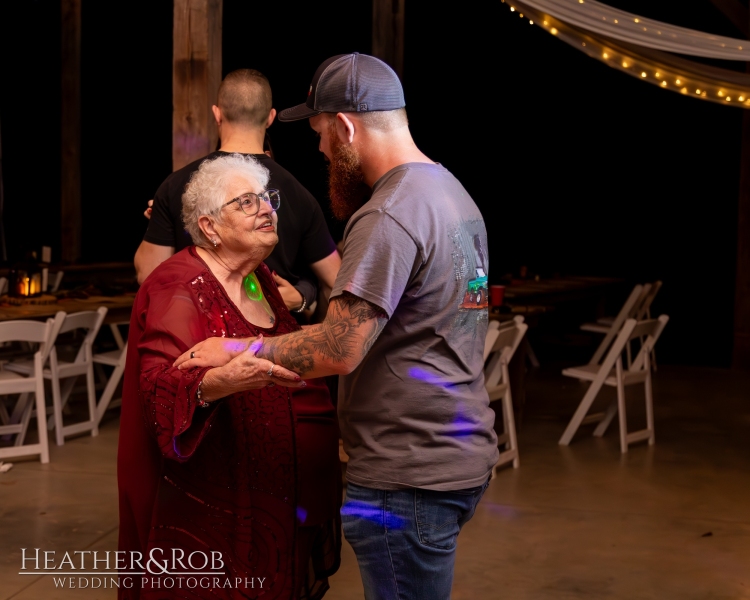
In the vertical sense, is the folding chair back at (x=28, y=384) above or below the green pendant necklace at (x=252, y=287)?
below

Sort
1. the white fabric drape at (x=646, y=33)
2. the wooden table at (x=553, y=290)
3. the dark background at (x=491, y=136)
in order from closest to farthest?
1. the white fabric drape at (x=646, y=33)
2. the wooden table at (x=553, y=290)
3. the dark background at (x=491, y=136)

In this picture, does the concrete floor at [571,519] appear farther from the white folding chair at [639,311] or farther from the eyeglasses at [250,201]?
the white folding chair at [639,311]

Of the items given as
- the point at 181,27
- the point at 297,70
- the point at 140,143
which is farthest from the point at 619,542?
the point at 140,143

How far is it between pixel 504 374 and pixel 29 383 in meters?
2.41

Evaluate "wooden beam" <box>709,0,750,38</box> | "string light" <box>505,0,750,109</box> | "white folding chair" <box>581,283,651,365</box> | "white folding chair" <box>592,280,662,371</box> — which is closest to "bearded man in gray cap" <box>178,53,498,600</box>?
"string light" <box>505,0,750,109</box>

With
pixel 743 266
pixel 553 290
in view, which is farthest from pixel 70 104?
pixel 743 266

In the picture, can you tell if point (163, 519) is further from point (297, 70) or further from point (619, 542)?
point (297, 70)

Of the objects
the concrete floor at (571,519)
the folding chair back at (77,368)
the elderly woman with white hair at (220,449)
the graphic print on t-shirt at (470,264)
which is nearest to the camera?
the graphic print on t-shirt at (470,264)

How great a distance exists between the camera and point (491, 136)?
1098cm

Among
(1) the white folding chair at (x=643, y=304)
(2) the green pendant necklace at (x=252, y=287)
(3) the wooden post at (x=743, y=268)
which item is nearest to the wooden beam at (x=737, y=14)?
(3) the wooden post at (x=743, y=268)

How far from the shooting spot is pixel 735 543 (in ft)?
12.6

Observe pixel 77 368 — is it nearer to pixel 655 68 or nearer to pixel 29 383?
pixel 29 383

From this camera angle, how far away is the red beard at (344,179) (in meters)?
1.80

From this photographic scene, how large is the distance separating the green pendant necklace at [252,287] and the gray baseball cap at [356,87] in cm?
62
